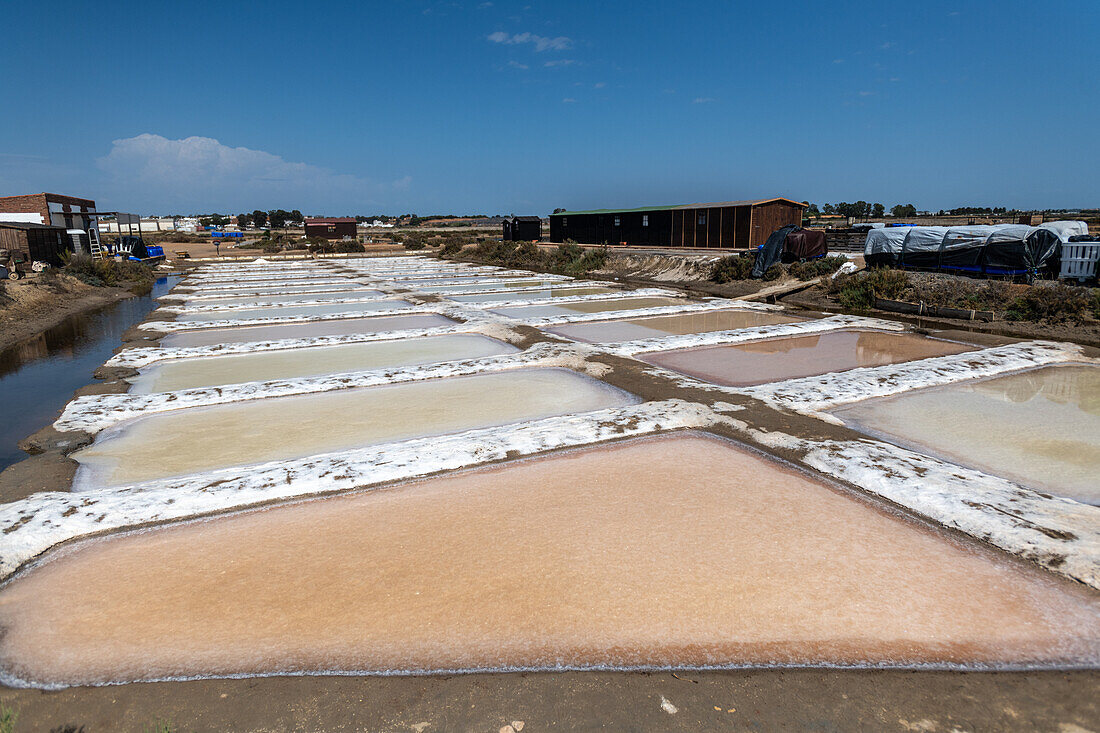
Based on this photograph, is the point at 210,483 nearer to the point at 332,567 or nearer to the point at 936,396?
the point at 332,567

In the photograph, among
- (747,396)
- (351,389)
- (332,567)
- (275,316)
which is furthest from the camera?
(275,316)

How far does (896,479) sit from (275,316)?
479 inches

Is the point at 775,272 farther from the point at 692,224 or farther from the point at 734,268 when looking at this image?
the point at 692,224

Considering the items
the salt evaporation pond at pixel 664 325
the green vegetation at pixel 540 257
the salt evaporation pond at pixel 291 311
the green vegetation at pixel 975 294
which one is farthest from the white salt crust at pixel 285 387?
the green vegetation at pixel 540 257

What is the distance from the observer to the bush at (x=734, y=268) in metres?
17.9

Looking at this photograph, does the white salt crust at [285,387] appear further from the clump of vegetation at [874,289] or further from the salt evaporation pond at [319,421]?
the clump of vegetation at [874,289]

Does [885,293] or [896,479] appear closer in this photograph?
[896,479]

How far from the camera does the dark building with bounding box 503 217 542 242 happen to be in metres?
35.2

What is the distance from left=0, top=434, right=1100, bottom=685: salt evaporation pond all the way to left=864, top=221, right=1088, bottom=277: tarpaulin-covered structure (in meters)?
12.4

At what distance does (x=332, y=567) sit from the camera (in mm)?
3459

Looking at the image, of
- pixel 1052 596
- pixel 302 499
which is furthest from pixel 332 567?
pixel 1052 596

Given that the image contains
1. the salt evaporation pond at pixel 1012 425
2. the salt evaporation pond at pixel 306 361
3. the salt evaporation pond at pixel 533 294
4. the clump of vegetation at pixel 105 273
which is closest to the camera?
the salt evaporation pond at pixel 1012 425

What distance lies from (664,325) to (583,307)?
2934mm

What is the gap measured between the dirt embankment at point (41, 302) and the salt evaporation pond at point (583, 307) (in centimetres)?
913
